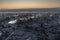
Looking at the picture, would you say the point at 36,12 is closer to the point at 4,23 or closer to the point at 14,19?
the point at 14,19

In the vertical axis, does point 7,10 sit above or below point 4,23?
above

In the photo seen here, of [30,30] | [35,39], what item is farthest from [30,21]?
[35,39]

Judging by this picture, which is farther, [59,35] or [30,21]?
[30,21]

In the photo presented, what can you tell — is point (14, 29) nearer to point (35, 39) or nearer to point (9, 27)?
point (9, 27)

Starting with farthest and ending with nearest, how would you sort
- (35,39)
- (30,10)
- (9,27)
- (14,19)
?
(30,10) → (14,19) → (9,27) → (35,39)

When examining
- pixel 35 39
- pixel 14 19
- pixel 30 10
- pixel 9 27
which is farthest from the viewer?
pixel 30 10

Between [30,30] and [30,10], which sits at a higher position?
Answer: [30,10]

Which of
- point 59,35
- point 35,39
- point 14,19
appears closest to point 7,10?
point 14,19

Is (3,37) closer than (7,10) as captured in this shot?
Yes
